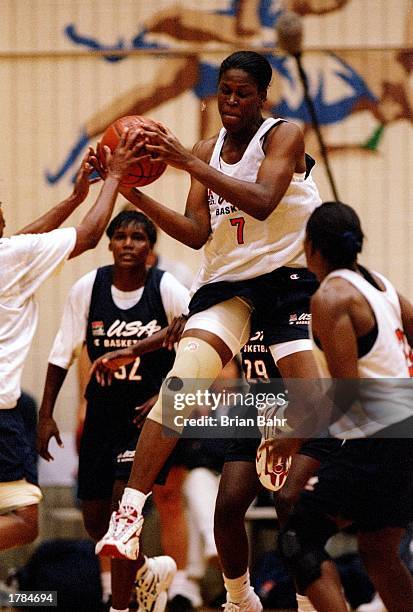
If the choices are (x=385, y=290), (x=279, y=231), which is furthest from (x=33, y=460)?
(x=385, y=290)

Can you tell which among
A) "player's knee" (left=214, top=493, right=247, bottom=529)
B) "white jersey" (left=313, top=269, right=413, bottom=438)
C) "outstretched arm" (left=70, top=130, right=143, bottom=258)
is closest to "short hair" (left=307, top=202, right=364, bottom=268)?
"white jersey" (left=313, top=269, right=413, bottom=438)

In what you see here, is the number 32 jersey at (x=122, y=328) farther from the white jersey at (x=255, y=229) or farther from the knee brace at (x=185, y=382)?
the knee brace at (x=185, y=382)

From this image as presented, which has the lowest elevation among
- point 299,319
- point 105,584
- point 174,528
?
point 105,584

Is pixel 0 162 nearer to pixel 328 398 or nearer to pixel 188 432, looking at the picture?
pixel 188 432

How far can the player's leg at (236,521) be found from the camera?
530 cm

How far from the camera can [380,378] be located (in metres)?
4.44

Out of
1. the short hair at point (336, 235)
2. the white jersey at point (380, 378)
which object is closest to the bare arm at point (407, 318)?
the white jersey at point (380, 378)

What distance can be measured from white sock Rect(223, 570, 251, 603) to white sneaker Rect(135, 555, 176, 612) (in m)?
0.68

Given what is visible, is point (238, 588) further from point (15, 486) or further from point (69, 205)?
point (69, 205)

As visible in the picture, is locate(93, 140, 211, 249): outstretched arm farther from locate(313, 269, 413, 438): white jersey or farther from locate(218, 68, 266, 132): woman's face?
locate(313, 269, 413, 438): white jersey

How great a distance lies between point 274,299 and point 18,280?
114cm

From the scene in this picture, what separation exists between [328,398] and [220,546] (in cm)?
115

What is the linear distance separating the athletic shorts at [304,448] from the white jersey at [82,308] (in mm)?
979

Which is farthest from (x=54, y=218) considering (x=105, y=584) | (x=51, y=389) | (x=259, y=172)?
(x=105, y=584)
